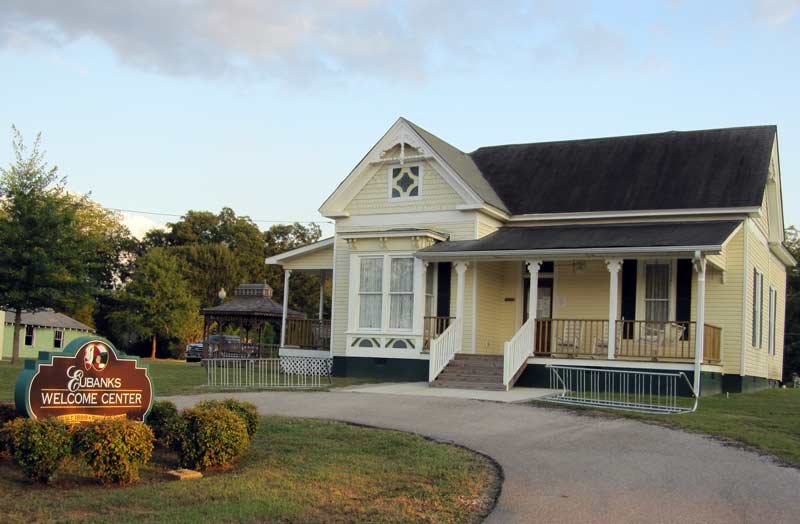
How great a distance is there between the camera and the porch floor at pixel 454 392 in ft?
60.0

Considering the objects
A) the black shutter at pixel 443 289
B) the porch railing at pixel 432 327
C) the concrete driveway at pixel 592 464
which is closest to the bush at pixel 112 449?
the concrete driveway at pixel 592 464

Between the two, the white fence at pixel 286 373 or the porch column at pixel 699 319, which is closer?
the porch column at pixel 699 319

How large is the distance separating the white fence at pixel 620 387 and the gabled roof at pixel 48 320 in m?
38.7

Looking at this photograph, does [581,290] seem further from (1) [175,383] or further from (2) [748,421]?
(1) [175,383]

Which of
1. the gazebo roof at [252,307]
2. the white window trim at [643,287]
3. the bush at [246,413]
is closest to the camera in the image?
the bush at [246,413]

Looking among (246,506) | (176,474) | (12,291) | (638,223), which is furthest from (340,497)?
(12,291)

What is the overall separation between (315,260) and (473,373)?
7783 mm

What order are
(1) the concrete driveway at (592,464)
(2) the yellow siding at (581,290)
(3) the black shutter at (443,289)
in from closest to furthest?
(1) the concrete driveway at (592,464), (2) the yellow siding at (581,290), (3) the black shutter at (443,289)

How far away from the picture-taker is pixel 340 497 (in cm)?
902

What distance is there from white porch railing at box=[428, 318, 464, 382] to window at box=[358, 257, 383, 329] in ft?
6.68

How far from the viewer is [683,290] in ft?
72.3

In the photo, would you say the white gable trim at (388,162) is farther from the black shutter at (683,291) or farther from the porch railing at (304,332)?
the black shutter at (683,291)

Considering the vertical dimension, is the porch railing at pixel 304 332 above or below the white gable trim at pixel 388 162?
below

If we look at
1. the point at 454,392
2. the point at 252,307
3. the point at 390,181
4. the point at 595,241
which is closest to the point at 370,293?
the point at 390,181
